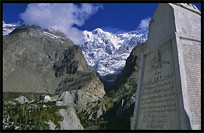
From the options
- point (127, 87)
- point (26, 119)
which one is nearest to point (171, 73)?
point (26, 119)

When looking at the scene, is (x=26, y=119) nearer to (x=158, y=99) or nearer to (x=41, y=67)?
(x=158, y=99)

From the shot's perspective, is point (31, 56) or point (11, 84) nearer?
point (11, 84)

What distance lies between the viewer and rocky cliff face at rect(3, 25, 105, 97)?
115250 mm

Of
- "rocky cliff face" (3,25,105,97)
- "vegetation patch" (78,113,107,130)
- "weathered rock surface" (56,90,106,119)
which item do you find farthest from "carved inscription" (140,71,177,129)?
"rocky cliff face" (3,25,105,97)

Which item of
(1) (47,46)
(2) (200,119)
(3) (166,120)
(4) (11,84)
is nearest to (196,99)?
(2) (200,119)

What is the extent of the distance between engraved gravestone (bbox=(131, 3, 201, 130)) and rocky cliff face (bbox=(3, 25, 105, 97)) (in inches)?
4070

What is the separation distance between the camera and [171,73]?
791cm

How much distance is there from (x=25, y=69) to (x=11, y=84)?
20.0m

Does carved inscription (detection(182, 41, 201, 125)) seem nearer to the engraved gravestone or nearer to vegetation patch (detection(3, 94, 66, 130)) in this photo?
the engraved gravestone

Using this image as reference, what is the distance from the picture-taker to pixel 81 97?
295ft

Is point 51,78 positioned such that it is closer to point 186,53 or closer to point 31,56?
point 31,56

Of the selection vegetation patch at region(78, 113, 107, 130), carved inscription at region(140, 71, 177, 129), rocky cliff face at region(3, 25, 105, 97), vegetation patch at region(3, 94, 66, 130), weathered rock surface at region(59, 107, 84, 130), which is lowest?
vegetation patch at region(78, 113, 107, 130)

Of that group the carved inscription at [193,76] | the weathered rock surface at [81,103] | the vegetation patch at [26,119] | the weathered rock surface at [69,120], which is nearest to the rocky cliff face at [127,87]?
the weathered rock surface at [81,103]

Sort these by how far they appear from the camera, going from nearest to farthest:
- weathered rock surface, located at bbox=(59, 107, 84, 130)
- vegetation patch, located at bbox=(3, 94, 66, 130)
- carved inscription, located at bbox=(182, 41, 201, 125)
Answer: carved inscription, located at bbox=(182, 41, 201, 125) < vegetation patch, located at bbox=(3, 94, 66, 130) < weathered rock surface, located at bbox=(59, 107, 84, 130)
